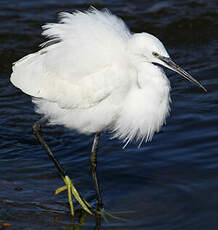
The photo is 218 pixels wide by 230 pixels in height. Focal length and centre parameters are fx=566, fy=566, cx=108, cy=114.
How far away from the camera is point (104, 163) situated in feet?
19.0

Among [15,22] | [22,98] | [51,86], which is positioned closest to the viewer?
[51,86]

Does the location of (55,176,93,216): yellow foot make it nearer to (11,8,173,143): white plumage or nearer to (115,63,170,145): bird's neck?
(11,8,173,143): white plumage

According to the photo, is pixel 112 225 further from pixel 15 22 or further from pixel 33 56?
pixel 15 22

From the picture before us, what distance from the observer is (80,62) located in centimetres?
473

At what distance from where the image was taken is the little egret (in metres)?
4.57

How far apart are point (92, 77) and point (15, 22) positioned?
5778 mm

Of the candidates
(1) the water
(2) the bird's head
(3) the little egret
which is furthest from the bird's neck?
(1) the water

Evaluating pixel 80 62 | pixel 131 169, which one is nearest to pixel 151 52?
pixel 80 62

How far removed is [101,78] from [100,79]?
0.01 m

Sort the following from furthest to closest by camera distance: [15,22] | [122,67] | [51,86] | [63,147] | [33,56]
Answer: [15,22] → [63,147] → [33,56] → [51,86] → [122,67]

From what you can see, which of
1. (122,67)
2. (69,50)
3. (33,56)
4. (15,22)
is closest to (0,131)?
(33,56)

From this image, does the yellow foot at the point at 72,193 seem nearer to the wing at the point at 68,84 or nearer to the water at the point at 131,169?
the water at the point at 131,169

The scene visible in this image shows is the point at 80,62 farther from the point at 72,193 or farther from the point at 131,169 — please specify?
the point at 131,169

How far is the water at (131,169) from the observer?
4684mm
